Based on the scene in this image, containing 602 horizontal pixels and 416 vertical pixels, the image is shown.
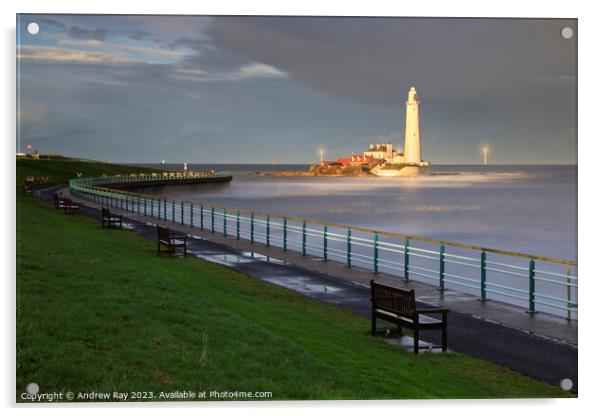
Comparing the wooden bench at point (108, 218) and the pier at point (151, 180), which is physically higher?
the pier at point (151, 180)

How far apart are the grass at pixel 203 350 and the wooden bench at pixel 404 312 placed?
39cm

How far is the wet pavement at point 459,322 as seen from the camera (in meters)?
9.52

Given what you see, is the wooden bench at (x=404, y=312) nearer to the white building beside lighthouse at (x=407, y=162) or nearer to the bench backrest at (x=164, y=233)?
the bench backrest at (x=164, y=233)

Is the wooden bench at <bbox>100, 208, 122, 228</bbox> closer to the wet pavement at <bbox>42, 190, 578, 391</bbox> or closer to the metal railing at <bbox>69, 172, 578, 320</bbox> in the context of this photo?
the metal railing at <bbox>69, 172, 578, 320</bbox>

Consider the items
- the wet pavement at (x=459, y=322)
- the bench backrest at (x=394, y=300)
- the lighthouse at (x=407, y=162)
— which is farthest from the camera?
the lighthouse at (x=407, y=162)

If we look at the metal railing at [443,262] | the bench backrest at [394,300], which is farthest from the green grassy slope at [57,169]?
the bench backrest at [394,300]

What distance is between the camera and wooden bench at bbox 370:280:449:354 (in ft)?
33.3

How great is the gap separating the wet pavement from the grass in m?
0.43

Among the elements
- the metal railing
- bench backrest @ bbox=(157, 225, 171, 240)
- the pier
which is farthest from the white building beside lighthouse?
bench backrest @ bbox=(157, 225, 171, 240)

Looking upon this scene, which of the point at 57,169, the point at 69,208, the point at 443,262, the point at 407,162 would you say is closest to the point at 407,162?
the point at 407,162

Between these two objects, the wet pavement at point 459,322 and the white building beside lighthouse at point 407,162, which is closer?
the wet pavement at point 459,322

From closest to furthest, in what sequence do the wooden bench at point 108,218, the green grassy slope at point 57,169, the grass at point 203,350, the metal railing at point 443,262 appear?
1. the grass at point 203,350
2. the metal railing at point 443,262
3. the wooden bench at point 108,218
4. the green grassy slope at point 57,169
